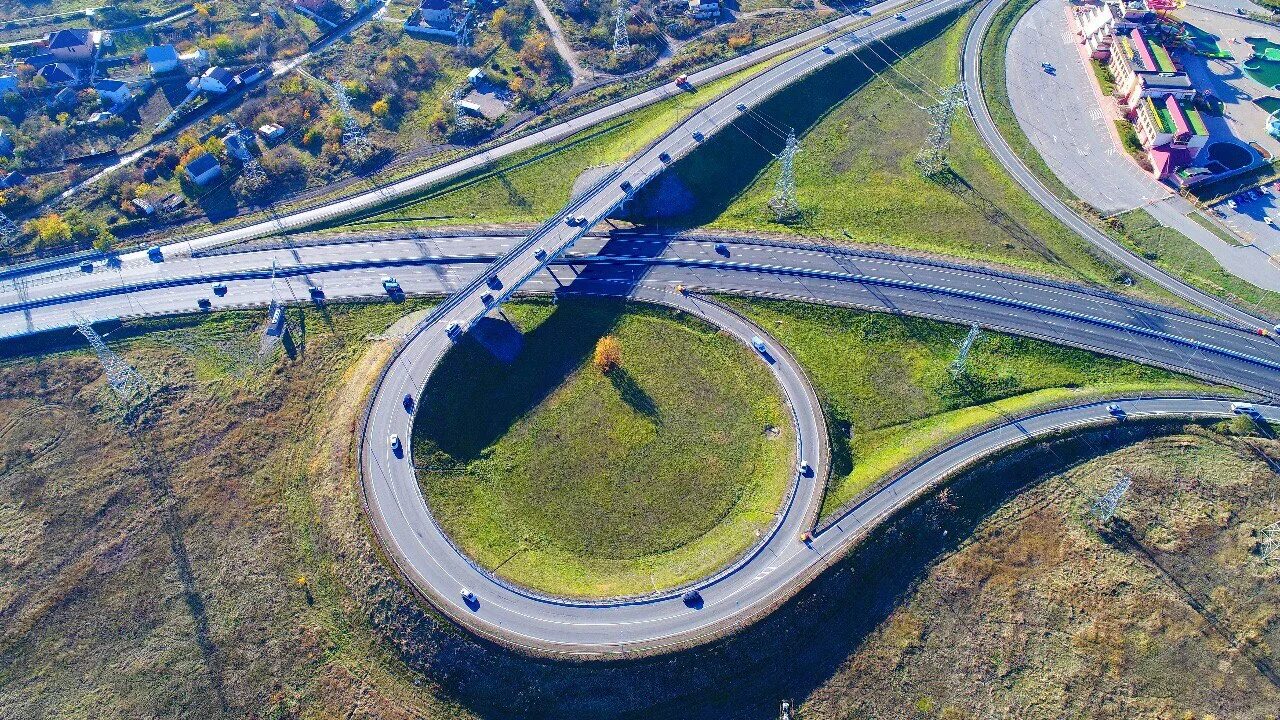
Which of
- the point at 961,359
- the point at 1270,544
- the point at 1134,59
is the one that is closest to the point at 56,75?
the point at 961,359

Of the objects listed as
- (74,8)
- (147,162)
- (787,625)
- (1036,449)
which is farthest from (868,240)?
(74,8)

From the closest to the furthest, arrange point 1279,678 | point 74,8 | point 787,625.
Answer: point 1279,678 < point 787,625 < point 74,8

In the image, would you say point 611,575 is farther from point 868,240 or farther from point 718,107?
point 718,107

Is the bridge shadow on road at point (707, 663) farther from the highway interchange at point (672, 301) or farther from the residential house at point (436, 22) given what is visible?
the residential house at point (436, 22)

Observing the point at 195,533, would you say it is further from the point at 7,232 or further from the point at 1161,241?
the point at 1161,241

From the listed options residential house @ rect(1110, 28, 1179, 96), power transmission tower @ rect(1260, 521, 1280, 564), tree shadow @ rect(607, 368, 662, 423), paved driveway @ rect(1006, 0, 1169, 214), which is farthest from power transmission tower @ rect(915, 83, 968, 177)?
power transmission tower @ rect(1260, 521, 1280, 564)

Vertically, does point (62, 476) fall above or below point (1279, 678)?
above
